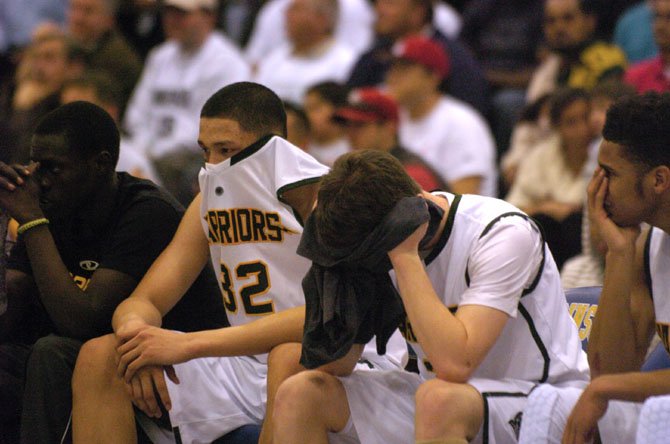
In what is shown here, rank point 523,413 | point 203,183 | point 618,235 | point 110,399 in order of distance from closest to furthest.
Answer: point 523,413 → point 618,235 → point 110,399 → point 203,183

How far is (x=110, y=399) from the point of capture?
12.2 feet

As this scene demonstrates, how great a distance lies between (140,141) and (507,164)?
269 cm

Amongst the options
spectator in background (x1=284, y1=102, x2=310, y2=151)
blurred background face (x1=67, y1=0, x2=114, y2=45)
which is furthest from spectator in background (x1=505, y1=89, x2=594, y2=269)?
blurred background face (x1=67, y1=0, x2=114, y2=45)

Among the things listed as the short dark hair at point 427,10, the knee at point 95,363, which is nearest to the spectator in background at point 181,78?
the short dark hair at point 427,10

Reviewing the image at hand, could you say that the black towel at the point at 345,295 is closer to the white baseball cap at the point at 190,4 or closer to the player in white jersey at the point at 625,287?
the player in white jersey at the point at 625,287

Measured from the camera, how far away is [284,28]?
9.32 meters

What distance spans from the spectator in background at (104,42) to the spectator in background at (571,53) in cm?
299

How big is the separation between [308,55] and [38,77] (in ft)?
6.19

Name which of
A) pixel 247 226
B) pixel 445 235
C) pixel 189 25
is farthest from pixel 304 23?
pixel 445 235

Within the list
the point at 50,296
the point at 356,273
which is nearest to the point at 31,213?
the point at 50,296

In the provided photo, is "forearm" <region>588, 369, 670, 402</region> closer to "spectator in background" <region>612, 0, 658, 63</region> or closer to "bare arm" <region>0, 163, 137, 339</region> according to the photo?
"bare arm" <region>0, 163, 137, 339</region>

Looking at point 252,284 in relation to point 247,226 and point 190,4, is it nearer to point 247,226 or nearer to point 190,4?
point 247,226

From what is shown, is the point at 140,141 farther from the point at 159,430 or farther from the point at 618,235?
the point at 618,235

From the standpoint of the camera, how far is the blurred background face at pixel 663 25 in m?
6.99
